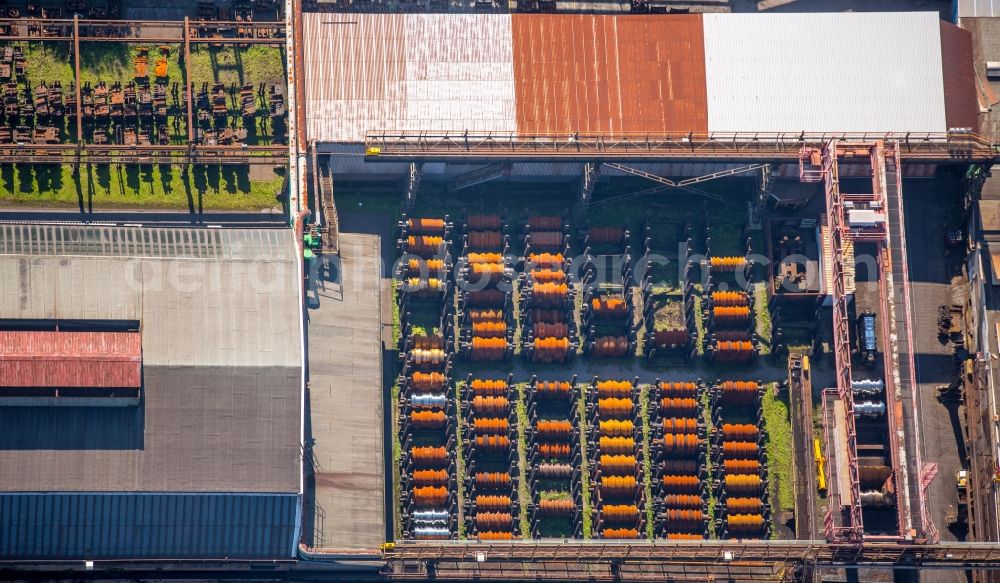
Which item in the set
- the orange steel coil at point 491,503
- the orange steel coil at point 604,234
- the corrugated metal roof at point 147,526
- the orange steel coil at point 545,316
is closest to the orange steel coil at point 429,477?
the orange steel coil at point 491,503

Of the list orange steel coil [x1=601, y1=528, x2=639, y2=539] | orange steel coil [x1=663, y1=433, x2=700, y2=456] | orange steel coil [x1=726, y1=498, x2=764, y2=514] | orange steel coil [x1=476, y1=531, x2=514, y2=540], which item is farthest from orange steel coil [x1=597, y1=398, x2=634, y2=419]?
orange steel coil [x1=476, y1=531, x2=514, y2=540]

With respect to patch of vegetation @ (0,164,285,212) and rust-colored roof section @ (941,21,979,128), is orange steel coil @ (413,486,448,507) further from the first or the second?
rust-colored roof section @ (941,21,979,128)

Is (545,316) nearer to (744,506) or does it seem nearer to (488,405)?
(488,405)

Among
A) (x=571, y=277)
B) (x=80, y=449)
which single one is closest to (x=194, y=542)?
(x=80, y=449)

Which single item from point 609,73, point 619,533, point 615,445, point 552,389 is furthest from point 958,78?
point 619,533

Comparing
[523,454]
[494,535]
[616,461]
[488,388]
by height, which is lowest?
[494,535]
